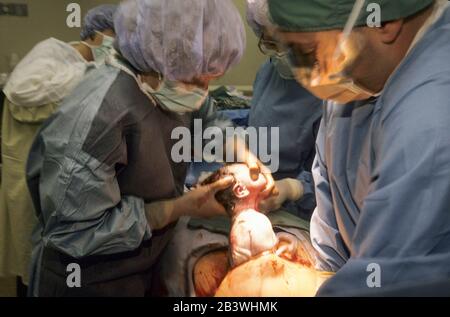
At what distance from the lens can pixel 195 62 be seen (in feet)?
3.94

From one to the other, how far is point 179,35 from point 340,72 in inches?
16.2

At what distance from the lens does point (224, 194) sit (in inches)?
56.3

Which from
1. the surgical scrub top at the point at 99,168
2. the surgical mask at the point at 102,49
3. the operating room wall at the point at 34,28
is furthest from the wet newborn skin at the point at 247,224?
the operating room wall at the point at 34,28

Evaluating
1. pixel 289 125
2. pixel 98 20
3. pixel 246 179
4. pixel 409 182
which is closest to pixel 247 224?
pixel 246 179

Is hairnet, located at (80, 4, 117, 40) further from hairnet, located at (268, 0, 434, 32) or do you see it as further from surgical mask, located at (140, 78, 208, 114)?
hairnet, located at (268, 0, 434, 32)

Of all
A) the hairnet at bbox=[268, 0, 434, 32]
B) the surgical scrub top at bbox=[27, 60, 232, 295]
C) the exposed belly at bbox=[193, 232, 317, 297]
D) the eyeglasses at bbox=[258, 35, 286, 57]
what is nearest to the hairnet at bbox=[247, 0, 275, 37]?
the eyeglasses at bbox=[258, 35, 286, 57]

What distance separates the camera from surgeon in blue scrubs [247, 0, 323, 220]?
1439 mm

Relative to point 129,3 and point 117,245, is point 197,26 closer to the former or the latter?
point 129,3

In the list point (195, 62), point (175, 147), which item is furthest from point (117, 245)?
point (195, 62)

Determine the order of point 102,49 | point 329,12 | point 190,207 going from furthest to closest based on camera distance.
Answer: point 190,207
point 102,49
point 329,12

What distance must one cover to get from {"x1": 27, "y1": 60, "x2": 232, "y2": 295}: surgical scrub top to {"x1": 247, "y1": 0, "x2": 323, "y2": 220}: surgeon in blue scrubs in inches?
12.8

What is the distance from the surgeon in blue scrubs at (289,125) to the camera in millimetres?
1439

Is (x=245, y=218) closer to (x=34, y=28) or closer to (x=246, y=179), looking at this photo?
(x=246, y=179)

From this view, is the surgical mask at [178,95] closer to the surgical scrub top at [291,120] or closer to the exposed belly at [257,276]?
the surgical scrub top at [291,120]
